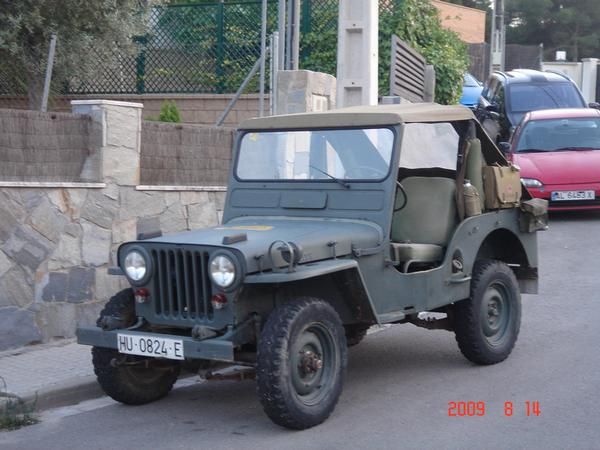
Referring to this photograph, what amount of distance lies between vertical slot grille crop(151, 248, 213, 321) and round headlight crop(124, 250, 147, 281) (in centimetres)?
9

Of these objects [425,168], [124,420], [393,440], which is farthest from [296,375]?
[425,168]

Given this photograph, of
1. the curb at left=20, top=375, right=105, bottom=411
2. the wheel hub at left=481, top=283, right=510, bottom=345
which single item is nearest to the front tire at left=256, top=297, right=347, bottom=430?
the wheel hub at left=481, top=283, right=510, bottom=345

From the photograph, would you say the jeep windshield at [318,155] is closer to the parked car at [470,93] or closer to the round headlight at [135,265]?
the round headlight at [135,265]

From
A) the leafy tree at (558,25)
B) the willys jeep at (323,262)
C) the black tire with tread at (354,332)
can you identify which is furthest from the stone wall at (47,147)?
the leafy tree at (558,25)

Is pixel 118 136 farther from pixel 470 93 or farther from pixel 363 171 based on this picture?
pixel 470 93

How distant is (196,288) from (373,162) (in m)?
1.71

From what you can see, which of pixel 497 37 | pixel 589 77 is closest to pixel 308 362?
pixel 497 37

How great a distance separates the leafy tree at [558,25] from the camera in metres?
51.9

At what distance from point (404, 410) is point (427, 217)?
1.58m

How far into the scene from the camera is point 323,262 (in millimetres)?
6074

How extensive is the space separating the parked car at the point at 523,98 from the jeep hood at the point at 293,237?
12.1 m

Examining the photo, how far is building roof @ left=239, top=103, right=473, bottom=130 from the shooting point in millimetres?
6895

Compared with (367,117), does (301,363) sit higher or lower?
lower
